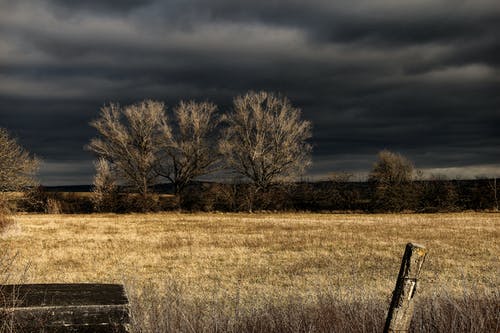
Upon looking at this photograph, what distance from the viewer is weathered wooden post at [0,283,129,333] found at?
15.3 ft

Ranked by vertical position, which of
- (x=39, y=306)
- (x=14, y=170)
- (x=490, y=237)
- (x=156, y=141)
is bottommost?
(x=490, y=237)

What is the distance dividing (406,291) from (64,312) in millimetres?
3186

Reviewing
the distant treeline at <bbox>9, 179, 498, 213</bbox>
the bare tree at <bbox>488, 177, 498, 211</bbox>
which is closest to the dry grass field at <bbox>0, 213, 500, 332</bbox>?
the distant treeline at <bbox>9, 179, 498, 213</bbox>

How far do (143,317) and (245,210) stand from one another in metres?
Answer: 37.5

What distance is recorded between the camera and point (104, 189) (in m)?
46.1

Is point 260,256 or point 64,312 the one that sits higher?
point 64,312

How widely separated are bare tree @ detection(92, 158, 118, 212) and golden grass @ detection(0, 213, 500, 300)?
1592cm

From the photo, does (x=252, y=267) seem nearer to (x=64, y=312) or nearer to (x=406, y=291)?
(x=64, y=312)

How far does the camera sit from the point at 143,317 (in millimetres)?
6504

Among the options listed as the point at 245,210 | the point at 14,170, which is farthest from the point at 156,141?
the point at 14,170

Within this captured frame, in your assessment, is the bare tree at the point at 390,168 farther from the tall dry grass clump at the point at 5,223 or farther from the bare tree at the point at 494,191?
the tall dry grass clump at the point at 5,223

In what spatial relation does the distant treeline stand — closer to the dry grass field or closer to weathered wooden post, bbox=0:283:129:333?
the dry grass field

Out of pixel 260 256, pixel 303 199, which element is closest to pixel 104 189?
pixel 303 199

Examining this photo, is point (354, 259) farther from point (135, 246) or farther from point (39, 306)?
point (39, 306)
